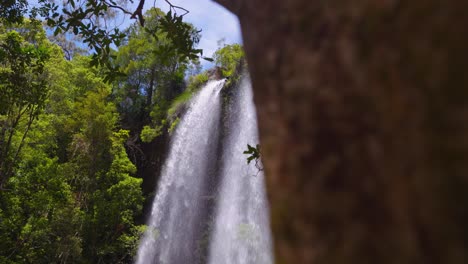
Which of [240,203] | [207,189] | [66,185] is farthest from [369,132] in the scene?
[207,189]

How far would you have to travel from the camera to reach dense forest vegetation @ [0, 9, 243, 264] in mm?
11961

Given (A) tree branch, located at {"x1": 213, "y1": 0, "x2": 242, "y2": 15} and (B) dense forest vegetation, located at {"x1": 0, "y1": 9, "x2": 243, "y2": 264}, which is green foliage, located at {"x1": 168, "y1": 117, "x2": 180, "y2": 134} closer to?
(B) dense forest vegetation, located at {"x1": 0, "y1": 9, "x2": 243, "y2": 264}

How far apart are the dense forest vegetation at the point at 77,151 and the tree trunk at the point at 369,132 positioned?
7021 millimetres

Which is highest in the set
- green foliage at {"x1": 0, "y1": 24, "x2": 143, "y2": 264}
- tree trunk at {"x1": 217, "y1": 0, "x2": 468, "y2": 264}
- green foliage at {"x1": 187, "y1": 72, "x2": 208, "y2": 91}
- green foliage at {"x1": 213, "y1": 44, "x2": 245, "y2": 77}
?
green foliage at {"x1": 213, "y1": 44, "x2": 245, "y2": 77}

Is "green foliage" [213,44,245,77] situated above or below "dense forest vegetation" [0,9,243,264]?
above

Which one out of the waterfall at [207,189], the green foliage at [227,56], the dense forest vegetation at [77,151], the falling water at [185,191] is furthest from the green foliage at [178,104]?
the green foliage at [227,56]

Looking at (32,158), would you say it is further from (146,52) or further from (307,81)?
(307,81)

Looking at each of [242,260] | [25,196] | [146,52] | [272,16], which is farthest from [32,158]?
[272,16]

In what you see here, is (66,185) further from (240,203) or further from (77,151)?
(240,203)

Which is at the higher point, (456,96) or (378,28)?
(378,28)

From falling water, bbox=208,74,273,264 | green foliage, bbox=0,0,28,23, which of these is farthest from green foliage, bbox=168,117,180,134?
green foliage, bbox=0,0,28,23

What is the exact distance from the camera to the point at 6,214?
12.4 metres

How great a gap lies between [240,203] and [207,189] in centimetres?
248

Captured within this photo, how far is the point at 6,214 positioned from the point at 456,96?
14058 mm
